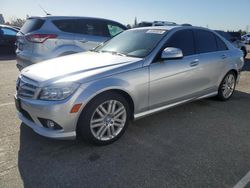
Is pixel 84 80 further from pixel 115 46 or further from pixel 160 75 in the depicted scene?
pixel 115 46

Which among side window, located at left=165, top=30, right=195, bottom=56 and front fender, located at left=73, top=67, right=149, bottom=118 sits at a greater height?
side window, located at left=165, top=30, right=195, bottom=56

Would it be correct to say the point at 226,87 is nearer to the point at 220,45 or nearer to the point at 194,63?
the point at 220,45

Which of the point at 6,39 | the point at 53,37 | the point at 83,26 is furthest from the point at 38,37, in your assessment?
the point at 6,39

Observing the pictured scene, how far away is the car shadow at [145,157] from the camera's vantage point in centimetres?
277

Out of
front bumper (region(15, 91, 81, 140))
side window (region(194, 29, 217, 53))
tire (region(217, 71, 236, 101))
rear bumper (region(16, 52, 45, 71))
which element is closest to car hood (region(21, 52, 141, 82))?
front bumper (region(15, 91, 81, 140))

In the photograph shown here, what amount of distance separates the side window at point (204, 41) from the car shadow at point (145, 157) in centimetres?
135

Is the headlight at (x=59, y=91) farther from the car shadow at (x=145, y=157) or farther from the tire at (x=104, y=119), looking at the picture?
the car shadow at (x=145, y=157)

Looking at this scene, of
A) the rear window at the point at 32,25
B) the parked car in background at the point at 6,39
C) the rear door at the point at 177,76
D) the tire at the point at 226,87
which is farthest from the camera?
the parked car in background at the point at 6,39

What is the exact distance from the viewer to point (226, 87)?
→ 218 inches

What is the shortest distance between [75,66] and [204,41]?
2.60 metres

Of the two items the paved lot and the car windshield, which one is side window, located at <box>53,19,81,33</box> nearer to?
the car windshield

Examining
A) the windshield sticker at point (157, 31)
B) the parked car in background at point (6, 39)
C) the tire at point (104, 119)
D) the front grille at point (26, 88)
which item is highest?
the windshield sticker at point (157, 31)

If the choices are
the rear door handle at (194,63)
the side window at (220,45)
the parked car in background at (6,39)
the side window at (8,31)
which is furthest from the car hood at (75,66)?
the side window at (8,31)

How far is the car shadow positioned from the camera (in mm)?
2770
